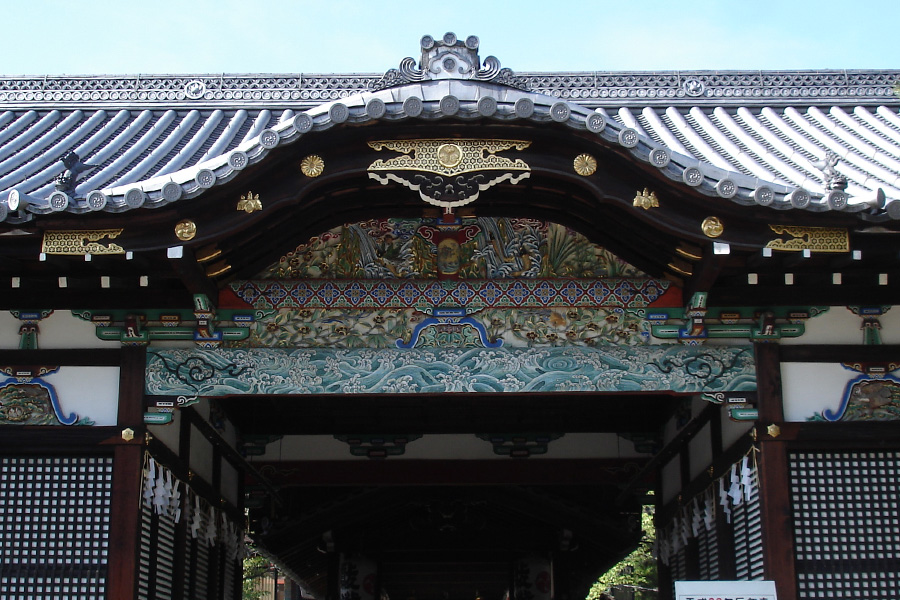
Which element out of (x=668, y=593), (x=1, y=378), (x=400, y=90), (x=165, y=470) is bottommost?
(x=668, y=593)

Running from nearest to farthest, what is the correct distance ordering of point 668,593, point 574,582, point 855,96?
1. point 668,593
2. point 855,96
3. point 574,582

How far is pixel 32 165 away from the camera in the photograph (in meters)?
8.75

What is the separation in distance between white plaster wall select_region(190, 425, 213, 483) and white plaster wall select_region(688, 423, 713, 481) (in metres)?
4.44

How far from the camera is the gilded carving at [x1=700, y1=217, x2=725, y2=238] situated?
6719 millimetres

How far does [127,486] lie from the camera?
707 centimetres

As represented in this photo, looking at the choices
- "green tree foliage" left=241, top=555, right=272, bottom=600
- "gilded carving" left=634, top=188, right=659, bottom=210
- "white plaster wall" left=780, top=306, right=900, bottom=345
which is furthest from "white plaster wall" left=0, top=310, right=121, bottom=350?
"green tree foliage" left=241, top=555, right=272, bottom=600

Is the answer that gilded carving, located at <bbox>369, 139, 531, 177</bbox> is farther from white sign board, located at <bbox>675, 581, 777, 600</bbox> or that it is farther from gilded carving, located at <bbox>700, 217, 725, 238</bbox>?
white sign board, located at <bbox>675, 581, 777, 600</bbox>

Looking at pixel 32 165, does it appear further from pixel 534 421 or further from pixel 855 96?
pixel 855 96

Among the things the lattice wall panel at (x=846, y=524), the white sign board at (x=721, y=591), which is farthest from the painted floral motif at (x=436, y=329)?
the white sign board at (x=721, y=591)

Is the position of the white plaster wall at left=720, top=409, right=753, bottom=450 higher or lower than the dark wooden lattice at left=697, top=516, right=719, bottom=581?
higher

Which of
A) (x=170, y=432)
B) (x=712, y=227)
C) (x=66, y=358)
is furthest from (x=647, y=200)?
(x=66, y=358)

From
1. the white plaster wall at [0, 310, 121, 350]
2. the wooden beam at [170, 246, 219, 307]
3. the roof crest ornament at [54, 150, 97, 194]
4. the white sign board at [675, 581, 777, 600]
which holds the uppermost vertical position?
the roof crest ornament at [54, 150, 97, 194]

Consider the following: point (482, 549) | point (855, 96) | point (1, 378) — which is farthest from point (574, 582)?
point (1, 378)

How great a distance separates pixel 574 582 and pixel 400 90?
1039 centimetres
